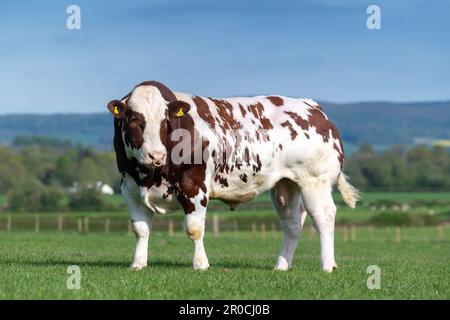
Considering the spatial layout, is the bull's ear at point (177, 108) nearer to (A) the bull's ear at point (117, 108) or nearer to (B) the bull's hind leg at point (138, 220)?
(A) the bull's ear at point (117, 108)

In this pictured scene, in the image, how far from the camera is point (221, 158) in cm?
1686

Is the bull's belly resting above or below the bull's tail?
above

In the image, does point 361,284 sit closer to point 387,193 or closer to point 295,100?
point 295,100

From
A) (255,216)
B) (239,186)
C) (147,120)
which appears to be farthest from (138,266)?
(255,216)

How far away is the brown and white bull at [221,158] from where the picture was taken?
53.2 ft

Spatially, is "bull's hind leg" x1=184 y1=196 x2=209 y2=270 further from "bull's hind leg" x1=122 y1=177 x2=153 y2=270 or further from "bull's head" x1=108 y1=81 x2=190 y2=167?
"bull's head" x1=108 y1=81 x2=190 y2=167

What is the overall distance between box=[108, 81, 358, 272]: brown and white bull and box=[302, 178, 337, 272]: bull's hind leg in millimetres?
18

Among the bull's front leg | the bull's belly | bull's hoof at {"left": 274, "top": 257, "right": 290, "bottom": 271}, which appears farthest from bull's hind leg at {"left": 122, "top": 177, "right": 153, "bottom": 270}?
bull's hoof at {"left": 274, "top": 257, "right": 290, "bottom": 271}

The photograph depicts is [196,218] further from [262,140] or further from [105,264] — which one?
[105,264]

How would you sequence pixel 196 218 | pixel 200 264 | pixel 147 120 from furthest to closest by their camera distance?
pixel 200 264 → pixel 196 218 → pixel 147 120

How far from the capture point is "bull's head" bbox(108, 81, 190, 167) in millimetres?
15914

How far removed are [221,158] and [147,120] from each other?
155 centimetres
